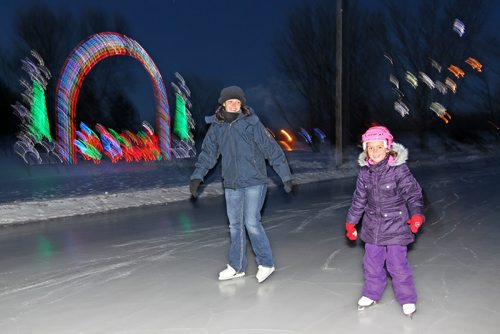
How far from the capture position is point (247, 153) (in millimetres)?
4355

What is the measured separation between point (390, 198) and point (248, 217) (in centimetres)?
138

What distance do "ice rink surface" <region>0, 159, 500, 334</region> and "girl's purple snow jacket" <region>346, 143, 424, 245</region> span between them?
0.62m

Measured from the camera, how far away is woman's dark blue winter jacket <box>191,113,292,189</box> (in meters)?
4.34

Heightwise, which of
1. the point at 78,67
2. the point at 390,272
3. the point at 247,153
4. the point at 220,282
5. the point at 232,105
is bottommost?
the point at 220,282

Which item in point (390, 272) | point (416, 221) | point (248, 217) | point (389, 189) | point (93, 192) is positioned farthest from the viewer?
point (93, 192)

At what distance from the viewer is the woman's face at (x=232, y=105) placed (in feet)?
14.3

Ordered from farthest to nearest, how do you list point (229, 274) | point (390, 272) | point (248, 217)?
1. point (229, 274)
2. point (248, 217)
3. point (390, 272)

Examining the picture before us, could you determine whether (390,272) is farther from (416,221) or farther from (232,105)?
(232,105)

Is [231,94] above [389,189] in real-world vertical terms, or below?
above

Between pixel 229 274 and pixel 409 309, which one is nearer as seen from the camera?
pixel 409 309

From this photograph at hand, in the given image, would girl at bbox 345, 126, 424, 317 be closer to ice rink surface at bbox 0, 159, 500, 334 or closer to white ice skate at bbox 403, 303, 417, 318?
white ice skate at bbox 403, 303, 417, 318

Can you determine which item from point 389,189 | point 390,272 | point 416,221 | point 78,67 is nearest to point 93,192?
point 78,67

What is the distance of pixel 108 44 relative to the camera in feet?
58.9

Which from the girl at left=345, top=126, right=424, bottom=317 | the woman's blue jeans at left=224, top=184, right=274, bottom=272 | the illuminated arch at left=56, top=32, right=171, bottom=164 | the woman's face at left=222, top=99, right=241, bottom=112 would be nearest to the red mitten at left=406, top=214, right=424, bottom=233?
the girl at left=345, top=126, right=424, bottom=317
